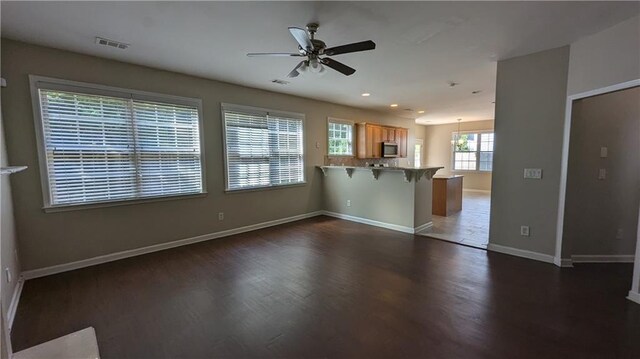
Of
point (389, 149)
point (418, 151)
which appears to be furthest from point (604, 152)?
point (418, 151)

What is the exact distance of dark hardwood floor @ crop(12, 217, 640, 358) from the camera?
1945 millimetres

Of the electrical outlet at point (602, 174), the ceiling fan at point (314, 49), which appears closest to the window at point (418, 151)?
the electrical outlet at point (602, 174)

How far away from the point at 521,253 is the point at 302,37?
12.4 feet

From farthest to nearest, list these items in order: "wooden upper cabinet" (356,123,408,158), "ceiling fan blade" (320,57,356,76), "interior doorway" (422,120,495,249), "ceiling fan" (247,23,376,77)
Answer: "wooden upper cabinet" (356,123,408,158)
"interior doorway" (422,120,495,249)
"ceiling fan blade" (320,57,356,76)
"ceiling fan" (247,23,376,77)

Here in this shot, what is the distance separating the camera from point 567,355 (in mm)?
1823

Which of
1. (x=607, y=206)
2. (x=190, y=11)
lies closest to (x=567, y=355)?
(x=607, y=206)

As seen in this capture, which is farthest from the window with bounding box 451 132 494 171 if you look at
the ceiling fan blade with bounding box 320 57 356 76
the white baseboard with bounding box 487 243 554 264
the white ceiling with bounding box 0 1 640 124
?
the ceiling fan blade with bounding box 320 57 356 76

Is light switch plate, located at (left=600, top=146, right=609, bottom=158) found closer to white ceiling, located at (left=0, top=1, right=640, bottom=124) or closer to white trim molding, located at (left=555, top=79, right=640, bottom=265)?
white trim molding, located at (left=555, top=79, right=640, bottom=265)

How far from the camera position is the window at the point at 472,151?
948cm

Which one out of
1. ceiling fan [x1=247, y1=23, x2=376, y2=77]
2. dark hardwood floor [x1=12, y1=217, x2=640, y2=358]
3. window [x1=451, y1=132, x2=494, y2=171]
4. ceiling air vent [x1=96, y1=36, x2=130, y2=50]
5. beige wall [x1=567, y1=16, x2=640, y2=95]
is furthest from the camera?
window [x1=451, y1=132, x2=494, y2=171]

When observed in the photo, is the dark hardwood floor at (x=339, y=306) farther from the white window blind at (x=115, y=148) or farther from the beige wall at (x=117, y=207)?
the white window blind at (x=115, y=148)

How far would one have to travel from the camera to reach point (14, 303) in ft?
8.02

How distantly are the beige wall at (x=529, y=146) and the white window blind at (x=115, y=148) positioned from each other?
444 centimetres

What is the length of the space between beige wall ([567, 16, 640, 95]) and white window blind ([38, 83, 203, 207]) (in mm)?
4941
